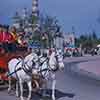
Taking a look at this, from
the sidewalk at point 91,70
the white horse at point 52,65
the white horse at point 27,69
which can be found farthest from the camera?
the sidewalk at point 91,70

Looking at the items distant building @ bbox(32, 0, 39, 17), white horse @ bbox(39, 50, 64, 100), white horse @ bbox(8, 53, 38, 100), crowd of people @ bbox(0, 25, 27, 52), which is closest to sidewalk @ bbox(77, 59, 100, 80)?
crowd of people @ bbox(0, 25, 27, 52)

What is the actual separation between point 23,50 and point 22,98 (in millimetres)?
4464

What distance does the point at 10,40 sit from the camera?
19047 mm

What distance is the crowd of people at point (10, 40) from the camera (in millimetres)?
18812

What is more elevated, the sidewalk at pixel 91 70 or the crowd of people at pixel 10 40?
the crowd of people at pixel 10 40

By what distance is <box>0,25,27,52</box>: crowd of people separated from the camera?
18.8 meters

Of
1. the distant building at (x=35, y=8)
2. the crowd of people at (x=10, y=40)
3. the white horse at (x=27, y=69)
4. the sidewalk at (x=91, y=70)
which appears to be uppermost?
the distant building at (x=35, y=8)

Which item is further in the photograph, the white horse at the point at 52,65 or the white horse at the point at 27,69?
the white horse at the point at 52,65

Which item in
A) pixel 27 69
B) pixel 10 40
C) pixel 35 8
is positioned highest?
pixel 35 8

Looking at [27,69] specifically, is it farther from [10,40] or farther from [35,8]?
[35,8]

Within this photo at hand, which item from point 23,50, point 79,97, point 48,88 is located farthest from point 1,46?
point 79,97

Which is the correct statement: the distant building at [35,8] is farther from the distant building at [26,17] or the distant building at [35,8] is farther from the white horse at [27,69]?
the white horse at [27,69]

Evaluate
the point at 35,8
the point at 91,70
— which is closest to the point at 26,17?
the point at 35,8

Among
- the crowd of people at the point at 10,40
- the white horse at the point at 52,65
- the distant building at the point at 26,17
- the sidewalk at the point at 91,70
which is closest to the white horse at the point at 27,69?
the white horse at the point at 52,65
